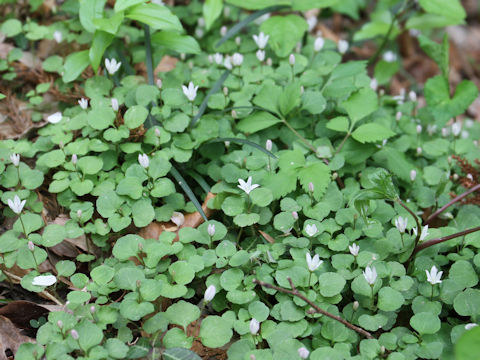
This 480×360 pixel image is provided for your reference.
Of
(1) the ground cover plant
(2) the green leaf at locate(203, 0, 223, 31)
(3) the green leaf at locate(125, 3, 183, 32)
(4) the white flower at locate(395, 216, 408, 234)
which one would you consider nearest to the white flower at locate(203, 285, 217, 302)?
(1) the ground cover plant

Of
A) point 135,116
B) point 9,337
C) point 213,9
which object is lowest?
point 9,337

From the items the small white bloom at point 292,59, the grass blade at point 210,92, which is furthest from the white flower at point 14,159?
the small white bloom at point 292,59

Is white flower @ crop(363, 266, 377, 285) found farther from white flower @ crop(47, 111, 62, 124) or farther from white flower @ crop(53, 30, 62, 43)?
white flower @ crop(53, 30, 62, 43)

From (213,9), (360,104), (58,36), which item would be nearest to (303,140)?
(360,104)

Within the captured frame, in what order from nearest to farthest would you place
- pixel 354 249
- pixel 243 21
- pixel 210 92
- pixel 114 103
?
pixel 354 249, pixel 114 103, pixel 210 92, pixel 243 21

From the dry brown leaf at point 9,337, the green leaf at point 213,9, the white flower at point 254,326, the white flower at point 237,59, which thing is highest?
the green leaf at point 213,9

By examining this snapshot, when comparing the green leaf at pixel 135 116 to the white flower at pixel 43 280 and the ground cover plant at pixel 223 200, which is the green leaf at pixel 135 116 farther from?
the white flower at pixel 43 280

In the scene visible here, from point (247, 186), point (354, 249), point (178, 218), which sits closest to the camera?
point (354, 249)

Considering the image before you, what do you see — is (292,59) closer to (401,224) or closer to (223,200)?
(223,200)
